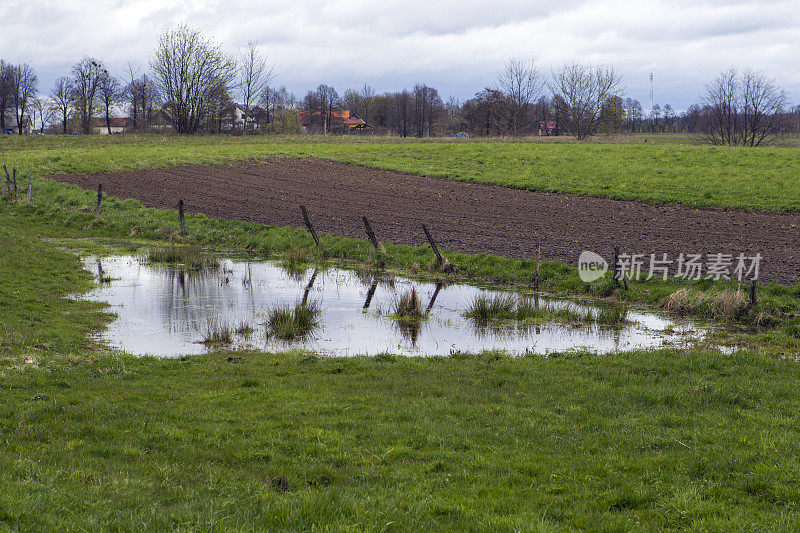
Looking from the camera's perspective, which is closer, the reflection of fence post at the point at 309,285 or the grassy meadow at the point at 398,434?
the grassy meadow at the point at 398,434

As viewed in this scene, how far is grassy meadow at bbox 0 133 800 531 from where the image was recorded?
18.7 ft

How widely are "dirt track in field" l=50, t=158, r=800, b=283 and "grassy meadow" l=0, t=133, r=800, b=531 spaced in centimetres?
701

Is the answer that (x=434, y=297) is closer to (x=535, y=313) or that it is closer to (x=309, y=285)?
(x=535, y=313)

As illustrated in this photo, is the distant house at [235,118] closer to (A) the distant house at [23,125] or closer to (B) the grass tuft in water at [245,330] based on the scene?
(A) the distant house at [23,125]

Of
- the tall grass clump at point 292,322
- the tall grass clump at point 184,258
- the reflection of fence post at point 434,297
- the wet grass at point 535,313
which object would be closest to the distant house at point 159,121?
the tall grass clump at point 184,258

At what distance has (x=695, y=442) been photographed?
7.76 m

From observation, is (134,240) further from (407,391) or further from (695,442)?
(695,442)

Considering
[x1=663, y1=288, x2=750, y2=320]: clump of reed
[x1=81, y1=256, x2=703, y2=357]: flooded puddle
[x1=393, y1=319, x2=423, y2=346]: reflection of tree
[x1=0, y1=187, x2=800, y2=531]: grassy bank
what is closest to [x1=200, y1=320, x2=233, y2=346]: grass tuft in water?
[x1=81, y1=256, x2=703, y2=357]: flooded puddle

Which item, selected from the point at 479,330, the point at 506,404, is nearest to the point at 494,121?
the point at 479,330

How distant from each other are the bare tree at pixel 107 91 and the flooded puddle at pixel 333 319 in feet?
352

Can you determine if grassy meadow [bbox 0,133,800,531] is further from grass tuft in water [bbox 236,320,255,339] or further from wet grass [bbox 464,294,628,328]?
wet grass [bbox 464,294,628,328]

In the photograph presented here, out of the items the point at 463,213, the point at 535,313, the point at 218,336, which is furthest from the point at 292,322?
the point at 463,213

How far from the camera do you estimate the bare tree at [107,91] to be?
116625 millimetres

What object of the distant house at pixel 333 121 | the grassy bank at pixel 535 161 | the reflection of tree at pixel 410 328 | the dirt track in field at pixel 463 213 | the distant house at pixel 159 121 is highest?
the distant house at pixel 333 121
